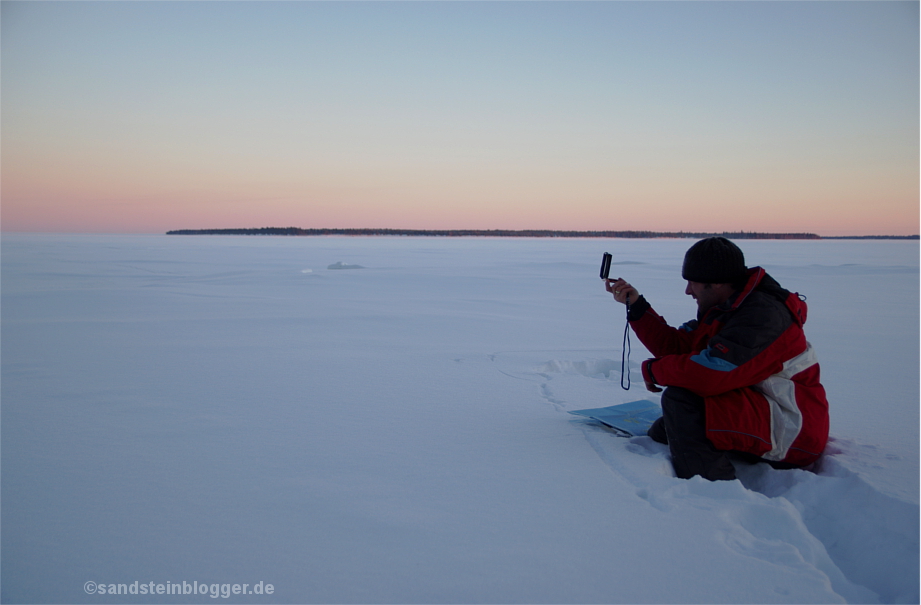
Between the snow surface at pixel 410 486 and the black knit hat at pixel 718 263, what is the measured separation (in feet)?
2.58

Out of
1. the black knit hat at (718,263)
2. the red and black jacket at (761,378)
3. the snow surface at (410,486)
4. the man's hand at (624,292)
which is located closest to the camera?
the snow surface at (410,486)

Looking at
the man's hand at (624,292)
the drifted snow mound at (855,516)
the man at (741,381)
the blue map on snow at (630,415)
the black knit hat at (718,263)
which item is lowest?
the drifted snow mound at (855,516)

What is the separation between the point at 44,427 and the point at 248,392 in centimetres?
94

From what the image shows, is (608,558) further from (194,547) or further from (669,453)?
(194,547)

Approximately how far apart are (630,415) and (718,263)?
38.5 inches

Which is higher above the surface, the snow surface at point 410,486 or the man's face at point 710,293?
the man's face at point 710,293

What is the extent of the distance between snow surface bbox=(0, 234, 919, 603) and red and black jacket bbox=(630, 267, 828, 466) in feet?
0.60

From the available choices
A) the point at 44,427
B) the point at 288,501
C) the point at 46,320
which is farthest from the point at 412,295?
the point at 288,501

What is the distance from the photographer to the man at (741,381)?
6.40ft

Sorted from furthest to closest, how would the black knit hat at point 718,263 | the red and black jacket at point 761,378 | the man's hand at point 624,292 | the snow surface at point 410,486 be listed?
the man's hand at point 624,292
the black knit hat at point 718,263
the red and black jacket at point 761,378
the snow surface at point 410,486

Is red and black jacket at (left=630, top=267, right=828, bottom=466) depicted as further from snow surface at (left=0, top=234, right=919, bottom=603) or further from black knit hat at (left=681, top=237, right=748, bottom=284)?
snow surface at (left=0, top=234, right=919, bottom=603)

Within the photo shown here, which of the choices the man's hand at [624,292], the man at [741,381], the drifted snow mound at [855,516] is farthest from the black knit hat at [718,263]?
the drifted snow mound at [855,516]

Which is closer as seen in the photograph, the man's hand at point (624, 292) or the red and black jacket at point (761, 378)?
the red and black jacket at point (761, 378)

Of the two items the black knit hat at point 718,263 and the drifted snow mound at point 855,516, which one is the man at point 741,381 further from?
the drifted snow mound at point 855,516
